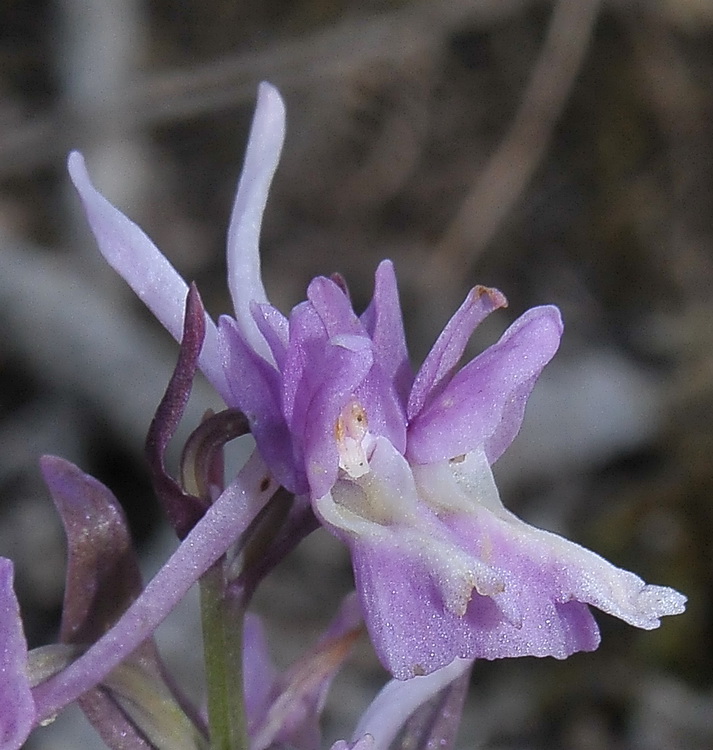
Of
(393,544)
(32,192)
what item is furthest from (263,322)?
(32,192)

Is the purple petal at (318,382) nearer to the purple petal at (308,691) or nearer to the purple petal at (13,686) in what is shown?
the purple petal at (13,686)

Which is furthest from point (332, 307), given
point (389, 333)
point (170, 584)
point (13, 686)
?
point (13, 686)

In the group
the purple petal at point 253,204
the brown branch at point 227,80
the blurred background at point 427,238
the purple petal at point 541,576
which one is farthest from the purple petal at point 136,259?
the brown branch at point 227,80

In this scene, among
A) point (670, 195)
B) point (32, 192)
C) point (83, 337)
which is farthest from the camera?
point (670, 195)

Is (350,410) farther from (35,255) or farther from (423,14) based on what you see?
(423,14)

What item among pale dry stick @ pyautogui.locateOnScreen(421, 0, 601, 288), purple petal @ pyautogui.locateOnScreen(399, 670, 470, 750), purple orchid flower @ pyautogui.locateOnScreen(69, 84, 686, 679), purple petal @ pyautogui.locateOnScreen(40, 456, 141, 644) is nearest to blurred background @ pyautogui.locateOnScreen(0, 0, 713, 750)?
pale dry stick @ pyautogui.locateOnScreen(421, 0, 601, 288)

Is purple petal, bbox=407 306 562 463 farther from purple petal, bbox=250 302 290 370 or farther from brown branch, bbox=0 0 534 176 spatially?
brown branch, bbox=0 0 534 176

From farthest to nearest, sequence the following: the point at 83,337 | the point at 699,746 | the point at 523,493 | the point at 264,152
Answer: the point at 523,493 → the point at 83,337 → the point at 699,746 → the point at 264,152
